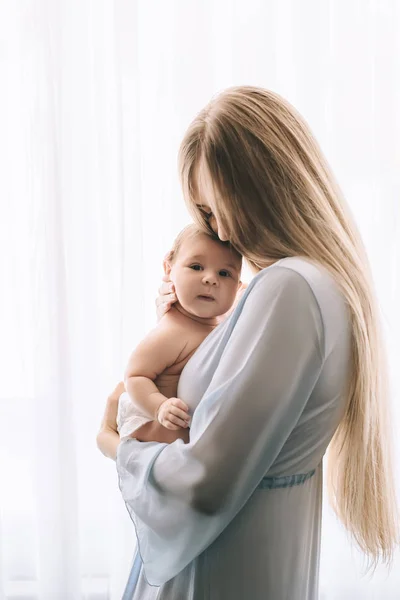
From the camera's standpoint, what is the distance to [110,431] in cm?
129

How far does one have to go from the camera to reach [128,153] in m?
1.94

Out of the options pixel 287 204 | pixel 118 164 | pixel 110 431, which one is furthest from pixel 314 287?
pixel 118 164

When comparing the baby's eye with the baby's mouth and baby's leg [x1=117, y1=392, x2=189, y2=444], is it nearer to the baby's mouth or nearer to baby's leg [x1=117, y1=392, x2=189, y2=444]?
the baby's mouth

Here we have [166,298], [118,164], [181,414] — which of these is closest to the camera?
[181,414]

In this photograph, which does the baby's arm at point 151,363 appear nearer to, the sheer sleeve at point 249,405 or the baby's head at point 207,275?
the baby's head at point 207,275

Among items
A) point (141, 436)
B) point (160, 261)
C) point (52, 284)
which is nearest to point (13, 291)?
point (52, 284)

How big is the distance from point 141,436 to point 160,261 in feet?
2.91

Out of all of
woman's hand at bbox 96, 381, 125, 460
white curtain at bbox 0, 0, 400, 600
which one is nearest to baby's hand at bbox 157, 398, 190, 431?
woman's hand at bbox 96, 381, 125, 460

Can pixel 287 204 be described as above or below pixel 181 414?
above

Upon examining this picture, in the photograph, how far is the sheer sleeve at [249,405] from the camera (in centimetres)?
90

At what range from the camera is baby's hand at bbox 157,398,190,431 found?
106cm

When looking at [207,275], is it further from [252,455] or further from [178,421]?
[252,455]

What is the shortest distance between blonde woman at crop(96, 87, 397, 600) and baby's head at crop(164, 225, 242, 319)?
102 mm

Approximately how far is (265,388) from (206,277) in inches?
12.9
